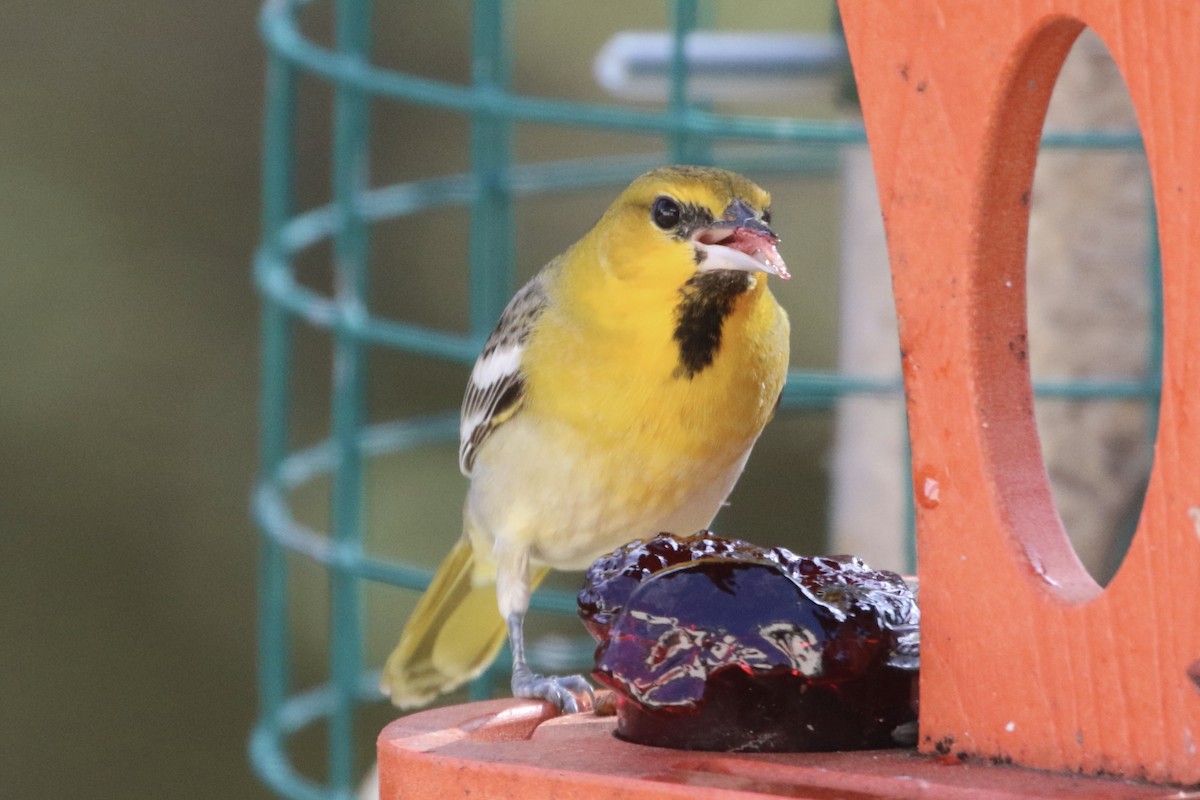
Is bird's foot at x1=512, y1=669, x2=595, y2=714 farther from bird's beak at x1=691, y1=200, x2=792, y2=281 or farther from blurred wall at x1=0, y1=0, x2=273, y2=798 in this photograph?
blurred wall at x1=0, y1=0, x2=273, y2=798

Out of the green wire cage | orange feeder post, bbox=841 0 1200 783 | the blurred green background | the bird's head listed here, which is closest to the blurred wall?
the blurred green background

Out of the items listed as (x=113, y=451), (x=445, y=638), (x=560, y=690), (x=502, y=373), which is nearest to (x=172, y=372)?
(x=113, y=451)

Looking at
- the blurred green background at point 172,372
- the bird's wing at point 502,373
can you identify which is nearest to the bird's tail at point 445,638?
the bird's wing at point 502,373

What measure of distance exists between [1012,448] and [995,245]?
0.18 m

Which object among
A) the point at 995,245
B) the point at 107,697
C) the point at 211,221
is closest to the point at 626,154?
the point at 211,221

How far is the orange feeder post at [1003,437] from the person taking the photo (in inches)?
64.4

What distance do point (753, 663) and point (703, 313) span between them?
94cm

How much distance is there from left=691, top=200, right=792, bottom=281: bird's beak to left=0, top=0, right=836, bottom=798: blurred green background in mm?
3460

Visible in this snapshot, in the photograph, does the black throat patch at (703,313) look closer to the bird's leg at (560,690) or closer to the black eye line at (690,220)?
the black eye line at (690,220)

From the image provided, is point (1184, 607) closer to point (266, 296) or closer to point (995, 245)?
point (995, 245)

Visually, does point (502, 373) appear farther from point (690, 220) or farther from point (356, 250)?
point (356, 250)

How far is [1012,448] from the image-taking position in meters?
1.82

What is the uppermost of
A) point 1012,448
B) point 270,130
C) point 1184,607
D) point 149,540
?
point 270,130

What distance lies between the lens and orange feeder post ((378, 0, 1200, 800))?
163 cm
